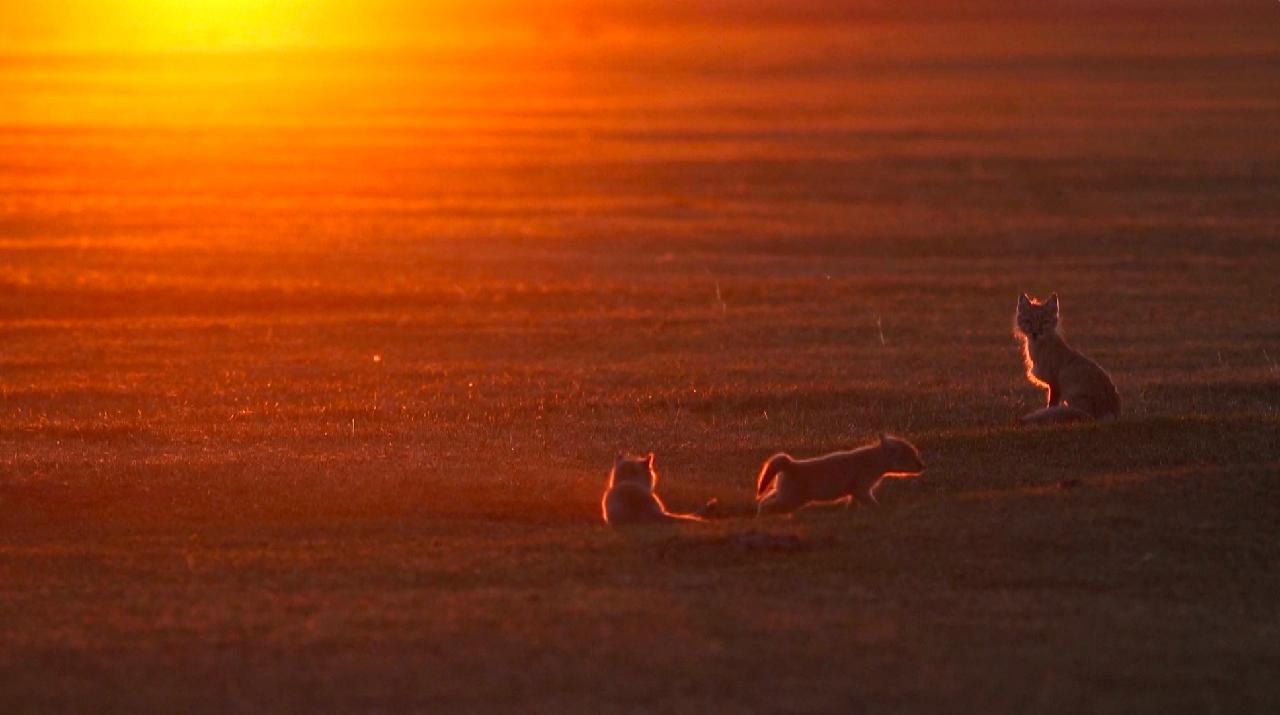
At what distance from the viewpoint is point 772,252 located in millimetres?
26812

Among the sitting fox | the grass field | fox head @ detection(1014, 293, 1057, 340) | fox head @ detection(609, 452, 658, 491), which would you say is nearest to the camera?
the grass field

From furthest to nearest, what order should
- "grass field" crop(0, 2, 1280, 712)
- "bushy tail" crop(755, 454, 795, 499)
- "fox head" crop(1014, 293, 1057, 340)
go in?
1. "fox head" crop(1014, 293, 1057, 340)
2. "bushy tail" crop(755, 454, 795, 499)
3. "grass field" crop(0, 2, 1280, 712)

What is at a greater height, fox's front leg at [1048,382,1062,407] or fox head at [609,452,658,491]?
fox's front leg at [1048,382,1062,407]

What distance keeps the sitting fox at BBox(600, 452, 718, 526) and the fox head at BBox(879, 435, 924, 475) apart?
1060mm

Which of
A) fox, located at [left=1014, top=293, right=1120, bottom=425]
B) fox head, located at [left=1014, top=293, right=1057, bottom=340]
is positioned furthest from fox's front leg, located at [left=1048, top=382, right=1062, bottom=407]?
fox head, located at [left=1014, top=293, right=1057, bottom=340]

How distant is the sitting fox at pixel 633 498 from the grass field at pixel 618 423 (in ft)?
0.87

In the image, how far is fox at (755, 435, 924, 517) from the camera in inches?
414

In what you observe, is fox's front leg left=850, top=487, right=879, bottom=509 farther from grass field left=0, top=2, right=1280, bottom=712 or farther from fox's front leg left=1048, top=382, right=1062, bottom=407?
fox's front leg left=1048, top=382, right=1062, bottom=407

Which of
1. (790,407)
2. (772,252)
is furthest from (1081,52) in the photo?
(790,407)

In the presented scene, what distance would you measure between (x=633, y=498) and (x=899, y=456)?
1.51 m

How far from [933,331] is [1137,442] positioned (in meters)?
7.62

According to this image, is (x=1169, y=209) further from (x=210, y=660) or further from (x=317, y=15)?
(x=317, y=15)

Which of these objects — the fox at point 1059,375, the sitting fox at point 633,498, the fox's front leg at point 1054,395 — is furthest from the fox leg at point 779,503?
the fox's front leg at point 1054,395

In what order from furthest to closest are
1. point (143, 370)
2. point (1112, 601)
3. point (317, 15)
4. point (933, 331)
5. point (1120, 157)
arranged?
point (317, 15)
point (1120, 157)
point (933, 331)
point (143, 370)
point (1112, 601)
